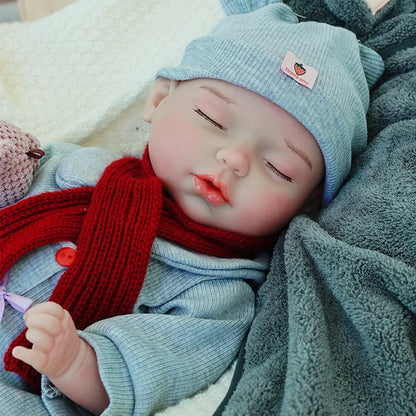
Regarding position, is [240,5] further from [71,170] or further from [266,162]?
[71,170]

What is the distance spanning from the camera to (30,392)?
2.72ft

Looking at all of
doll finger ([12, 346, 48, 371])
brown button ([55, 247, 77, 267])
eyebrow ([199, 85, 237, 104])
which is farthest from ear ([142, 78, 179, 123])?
doll finger ([12, 346, 48, 371])

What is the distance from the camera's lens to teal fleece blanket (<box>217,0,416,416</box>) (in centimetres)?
69

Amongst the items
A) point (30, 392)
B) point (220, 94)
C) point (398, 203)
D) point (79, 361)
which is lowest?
point (30, 392)

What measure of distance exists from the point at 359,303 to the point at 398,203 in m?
0.20

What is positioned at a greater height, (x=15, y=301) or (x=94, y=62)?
(x=94, y=62)

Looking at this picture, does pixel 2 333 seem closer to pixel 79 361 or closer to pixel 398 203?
pixel 79 361

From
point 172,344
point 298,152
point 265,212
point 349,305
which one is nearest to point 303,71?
point 298,152

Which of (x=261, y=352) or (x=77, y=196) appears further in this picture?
(x=77, y=196)

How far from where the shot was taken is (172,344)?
81cm

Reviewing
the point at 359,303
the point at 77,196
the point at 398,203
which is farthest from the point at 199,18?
the point at 359,303

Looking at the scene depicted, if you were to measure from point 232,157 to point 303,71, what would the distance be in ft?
0.75

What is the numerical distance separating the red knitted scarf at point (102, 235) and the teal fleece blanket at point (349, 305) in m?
0.18

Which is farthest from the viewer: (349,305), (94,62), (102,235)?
(94,62)
